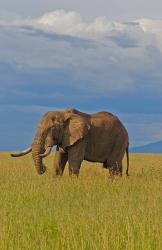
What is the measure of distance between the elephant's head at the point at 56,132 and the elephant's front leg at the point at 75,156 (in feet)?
0.61

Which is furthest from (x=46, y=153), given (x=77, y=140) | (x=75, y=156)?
(x=77, y=140)

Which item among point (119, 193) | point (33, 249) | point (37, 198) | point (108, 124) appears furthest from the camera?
point (108, 124)

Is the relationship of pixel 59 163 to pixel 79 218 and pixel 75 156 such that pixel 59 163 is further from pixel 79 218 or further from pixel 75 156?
pixel 79 218

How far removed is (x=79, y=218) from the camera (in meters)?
8.87

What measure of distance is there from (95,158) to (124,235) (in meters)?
11.0

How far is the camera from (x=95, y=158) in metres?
18.8

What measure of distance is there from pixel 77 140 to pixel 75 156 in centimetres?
49

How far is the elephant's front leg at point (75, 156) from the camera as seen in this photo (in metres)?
17.6

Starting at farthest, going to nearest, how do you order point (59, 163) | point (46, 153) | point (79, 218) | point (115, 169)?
point (115, 169), point (59, 163), point (46, 153), point (79, 218)

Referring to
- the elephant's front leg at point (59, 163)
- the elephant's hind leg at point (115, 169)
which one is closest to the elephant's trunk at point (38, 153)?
the elephant's front leg at point (59, 163)

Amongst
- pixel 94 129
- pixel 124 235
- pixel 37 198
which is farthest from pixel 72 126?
pixel 124 235

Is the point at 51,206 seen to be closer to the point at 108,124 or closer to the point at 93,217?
the point at 93,217

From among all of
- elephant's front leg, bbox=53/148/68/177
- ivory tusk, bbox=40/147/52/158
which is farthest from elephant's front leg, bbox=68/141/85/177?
ivory tusk, bbox=40/147/52/158

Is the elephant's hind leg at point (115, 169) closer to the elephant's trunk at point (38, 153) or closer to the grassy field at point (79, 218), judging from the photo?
the elephant's trunk at point (38, 153)
